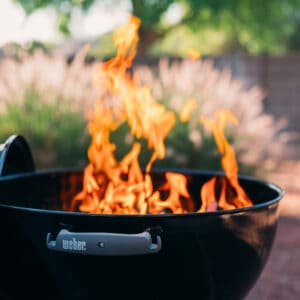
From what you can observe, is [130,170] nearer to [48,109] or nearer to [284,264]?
[284,264]

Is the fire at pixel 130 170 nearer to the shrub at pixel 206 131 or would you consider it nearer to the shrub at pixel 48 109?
the shrub at pixel 48 109

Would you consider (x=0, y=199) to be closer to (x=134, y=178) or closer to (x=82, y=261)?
(x=134, y=178)

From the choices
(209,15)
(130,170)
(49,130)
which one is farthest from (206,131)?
(209,15)

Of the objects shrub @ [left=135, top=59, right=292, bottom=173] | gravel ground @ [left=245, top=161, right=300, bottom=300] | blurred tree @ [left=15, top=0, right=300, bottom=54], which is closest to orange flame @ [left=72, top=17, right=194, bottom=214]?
gravel ground @ [left=245, top=161, right=300, bottom=300]

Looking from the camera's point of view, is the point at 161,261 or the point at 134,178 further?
the point at 134,178

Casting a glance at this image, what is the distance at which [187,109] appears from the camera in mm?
5363

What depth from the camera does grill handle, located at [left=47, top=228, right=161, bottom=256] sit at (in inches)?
72.1

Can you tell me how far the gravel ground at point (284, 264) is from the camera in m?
3.58

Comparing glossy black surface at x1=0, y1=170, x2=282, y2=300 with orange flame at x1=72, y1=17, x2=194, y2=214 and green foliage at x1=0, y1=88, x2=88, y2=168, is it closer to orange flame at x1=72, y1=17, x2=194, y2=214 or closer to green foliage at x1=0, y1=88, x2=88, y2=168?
orange flame at x1=72, y1=17, x2=194, y2=214

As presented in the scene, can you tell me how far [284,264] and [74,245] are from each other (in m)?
2.64

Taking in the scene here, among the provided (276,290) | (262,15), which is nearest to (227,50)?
(262,15)

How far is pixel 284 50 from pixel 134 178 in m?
22.5

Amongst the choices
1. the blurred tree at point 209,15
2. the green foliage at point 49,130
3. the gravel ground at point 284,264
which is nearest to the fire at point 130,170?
the gravel ground at point 284,264

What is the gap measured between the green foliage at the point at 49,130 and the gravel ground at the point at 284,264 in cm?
175
